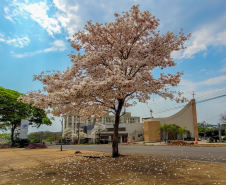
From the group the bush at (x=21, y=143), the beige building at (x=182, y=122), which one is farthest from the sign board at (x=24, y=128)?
the beige building at (x=182, y=122)

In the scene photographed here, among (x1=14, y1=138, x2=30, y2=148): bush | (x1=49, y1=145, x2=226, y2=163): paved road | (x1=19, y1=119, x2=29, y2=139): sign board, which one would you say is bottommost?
(x1=14, y1=138, x2=30, y2=148): bush

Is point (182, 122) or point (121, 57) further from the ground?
point (121, 57)

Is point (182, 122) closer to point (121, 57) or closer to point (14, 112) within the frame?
point (14, 112)

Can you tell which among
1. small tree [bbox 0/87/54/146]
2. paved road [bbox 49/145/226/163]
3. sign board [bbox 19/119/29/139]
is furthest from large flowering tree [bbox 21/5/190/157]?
small tree [bbox 0/87/54/146]

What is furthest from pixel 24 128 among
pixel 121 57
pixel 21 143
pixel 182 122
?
pixel 182 122

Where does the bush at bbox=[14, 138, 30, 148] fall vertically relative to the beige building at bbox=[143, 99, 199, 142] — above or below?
below

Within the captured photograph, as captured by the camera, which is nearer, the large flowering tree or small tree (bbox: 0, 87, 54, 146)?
the large flowering tree

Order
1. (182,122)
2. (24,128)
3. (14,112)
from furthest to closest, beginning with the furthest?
1. (182,122)
2. (14,112)
3. (24,128)

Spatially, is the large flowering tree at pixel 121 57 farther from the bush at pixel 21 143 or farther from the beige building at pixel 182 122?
the beige building at pixel 182 122

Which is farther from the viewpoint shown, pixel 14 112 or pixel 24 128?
pixel 14 112

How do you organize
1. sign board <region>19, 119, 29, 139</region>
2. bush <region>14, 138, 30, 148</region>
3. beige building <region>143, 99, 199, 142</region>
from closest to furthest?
sign board <region>19, 119, 29, 139</region>, bush <region>14, 138, 30, 148</region>, beige building <region>143, 99, 199, 142</region>

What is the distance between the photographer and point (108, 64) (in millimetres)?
10523

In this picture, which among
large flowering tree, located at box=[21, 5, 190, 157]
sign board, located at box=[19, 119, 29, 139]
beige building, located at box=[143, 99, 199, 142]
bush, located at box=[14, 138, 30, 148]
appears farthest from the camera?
beige building, located at box=[143, 99, 199, 142]

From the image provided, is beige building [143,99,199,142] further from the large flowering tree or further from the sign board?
the large flowering tree
